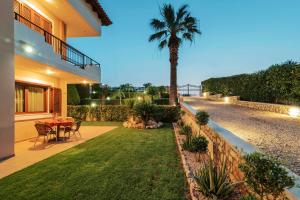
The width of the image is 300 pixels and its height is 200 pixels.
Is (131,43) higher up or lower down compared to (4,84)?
higher up

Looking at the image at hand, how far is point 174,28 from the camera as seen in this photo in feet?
62.4

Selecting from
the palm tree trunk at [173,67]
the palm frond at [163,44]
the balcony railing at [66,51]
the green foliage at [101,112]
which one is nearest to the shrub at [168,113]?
the palm tree trunk at [173,67]

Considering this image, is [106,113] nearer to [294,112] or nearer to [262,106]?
[262,106]

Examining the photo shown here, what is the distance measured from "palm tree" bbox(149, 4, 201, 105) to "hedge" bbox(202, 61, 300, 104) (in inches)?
222

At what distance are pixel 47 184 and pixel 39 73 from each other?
8.53m

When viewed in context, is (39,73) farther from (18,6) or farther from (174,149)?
(174,149)

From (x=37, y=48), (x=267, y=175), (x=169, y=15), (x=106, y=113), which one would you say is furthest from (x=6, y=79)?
(x=169, y=15)

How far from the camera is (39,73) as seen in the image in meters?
11.7

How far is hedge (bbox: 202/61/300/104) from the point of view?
1163 centimetres

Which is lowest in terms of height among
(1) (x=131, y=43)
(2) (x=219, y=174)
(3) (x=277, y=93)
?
(2) (x=219, y=174)

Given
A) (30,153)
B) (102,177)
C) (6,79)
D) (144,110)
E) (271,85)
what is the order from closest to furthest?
(102,177) < (6,79) < (30,153) < (271,85) < (144,110)

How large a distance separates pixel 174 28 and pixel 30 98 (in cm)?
1279

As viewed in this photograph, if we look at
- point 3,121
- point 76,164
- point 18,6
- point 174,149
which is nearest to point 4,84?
point 3,121

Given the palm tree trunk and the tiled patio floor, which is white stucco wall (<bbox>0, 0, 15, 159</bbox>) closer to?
the tiled patio floor
